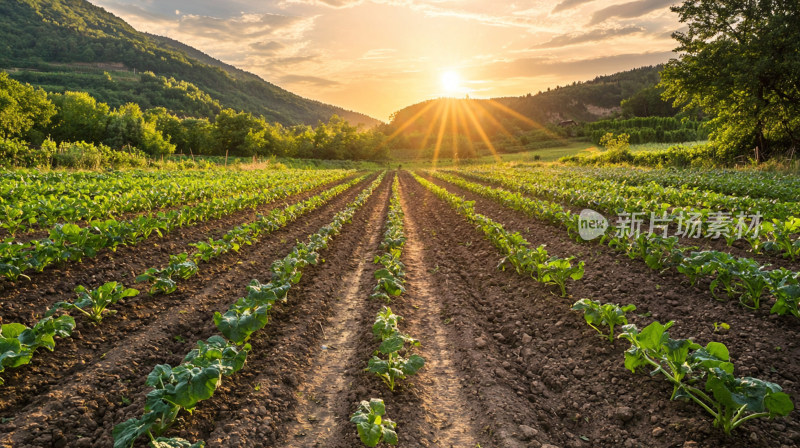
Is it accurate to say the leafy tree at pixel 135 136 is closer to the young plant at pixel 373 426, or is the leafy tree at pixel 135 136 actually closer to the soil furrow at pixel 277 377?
the soil furrow at pixel 277 377

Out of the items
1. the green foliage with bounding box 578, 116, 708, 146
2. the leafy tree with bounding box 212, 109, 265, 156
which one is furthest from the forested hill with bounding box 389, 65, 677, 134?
the leafy tree with bounding box 212, 109, 265, 156

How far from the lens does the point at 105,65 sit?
13375 cm

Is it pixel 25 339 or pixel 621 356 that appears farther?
pixel 621 356

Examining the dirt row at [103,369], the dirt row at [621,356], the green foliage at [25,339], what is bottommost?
the dirt row at [621,356]

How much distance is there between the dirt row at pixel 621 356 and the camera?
299 cm

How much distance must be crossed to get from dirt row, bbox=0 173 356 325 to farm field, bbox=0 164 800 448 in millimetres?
40

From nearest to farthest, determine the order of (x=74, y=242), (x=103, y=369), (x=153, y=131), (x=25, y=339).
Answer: (x=25, y=339) → (x=103, y=369) → (x=74, y=242) → (x=153, y=131)

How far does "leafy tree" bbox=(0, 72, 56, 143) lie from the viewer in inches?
1742

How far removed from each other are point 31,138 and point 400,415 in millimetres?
69890

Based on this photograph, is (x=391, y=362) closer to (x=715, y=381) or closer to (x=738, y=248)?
(x=715, y=381)

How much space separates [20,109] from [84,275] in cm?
6436

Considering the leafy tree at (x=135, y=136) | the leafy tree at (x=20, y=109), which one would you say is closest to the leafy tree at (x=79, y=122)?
the leafy tree at (x=20, y=109)

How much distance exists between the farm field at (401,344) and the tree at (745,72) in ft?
63.7

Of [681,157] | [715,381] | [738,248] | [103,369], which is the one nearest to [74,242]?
[103,369]
